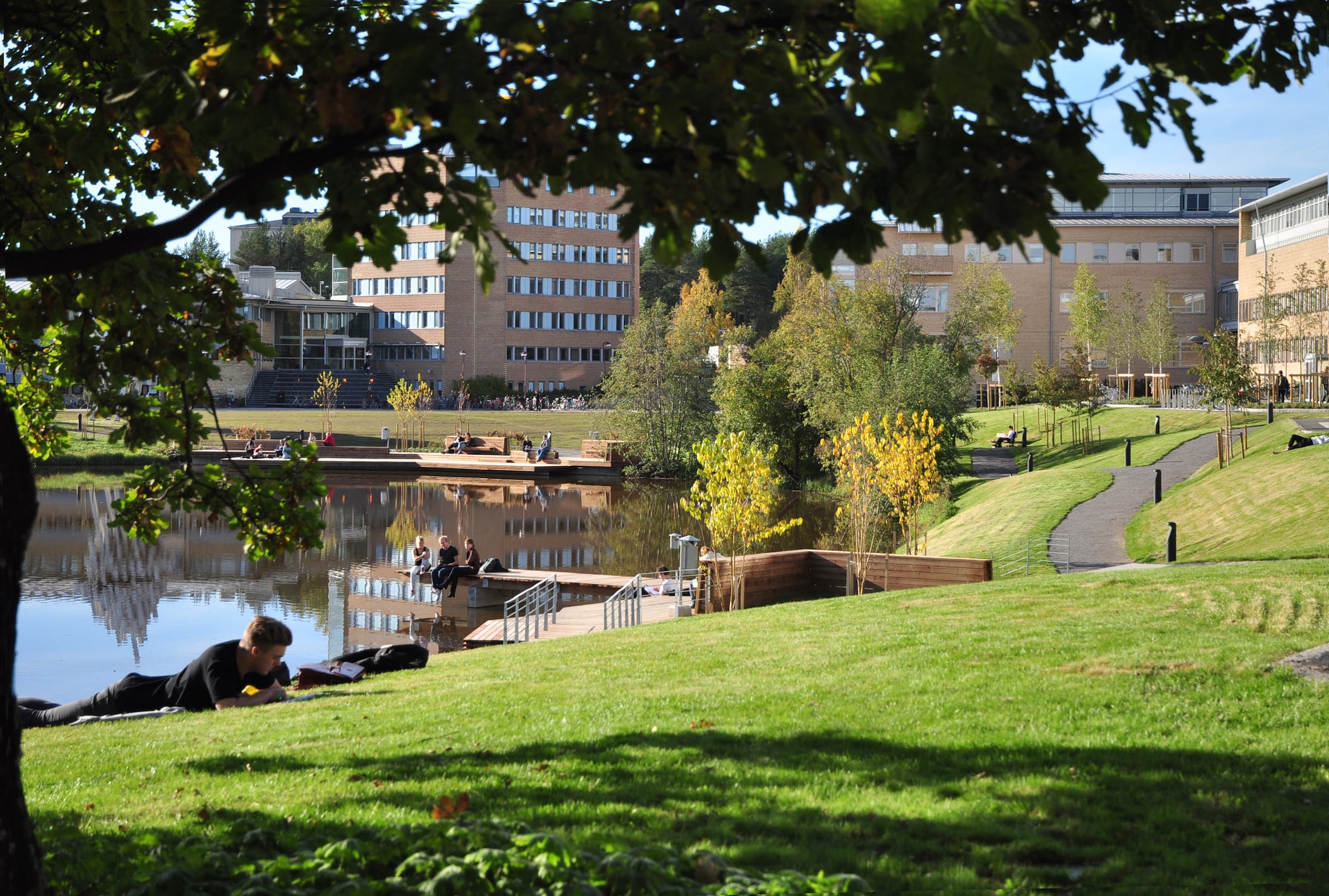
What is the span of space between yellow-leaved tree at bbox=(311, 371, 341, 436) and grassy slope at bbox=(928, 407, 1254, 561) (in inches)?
1425

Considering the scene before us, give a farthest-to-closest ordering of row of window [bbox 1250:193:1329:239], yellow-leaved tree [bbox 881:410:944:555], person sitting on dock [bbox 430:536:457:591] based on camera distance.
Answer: row of window [bbox 1250:193:1329:239] < person sitting on dock [bbox 430:536:457:591] < yellow-leaved tree [bbox 881:410:944:555]

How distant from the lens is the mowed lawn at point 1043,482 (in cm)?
2747

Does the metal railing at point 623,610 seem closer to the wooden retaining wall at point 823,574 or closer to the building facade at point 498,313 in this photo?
the wooden retaining wall at point 823,574

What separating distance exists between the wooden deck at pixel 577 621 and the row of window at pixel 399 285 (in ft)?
243

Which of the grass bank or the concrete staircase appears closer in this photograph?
the grass bank

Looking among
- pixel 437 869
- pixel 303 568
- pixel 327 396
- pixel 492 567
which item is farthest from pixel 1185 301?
pixel 437 869

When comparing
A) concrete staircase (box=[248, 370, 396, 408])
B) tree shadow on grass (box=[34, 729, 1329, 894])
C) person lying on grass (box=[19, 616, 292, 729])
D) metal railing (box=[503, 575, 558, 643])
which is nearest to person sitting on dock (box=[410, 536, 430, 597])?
metal railing (box=[503, 575, 558, 643])

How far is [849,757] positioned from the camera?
6.74 m

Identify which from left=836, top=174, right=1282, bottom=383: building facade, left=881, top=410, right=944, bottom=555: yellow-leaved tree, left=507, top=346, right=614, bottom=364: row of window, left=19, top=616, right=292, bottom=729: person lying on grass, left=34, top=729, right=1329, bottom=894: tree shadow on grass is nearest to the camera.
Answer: left=34, top=729, right=1329, bottom=894: tree shadow on grass

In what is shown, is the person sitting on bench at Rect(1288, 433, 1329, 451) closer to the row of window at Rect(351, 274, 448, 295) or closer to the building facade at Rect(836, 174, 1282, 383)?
the building facade at Rect(836, 174, 1282, 383)

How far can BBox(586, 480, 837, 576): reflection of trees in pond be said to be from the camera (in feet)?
106

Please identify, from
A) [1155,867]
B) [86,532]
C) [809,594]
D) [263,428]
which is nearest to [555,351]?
[263,428]

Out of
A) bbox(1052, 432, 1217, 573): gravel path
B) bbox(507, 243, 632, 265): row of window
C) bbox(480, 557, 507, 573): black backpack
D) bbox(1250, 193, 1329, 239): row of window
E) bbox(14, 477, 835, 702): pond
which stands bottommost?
bbox(14, 477, 835, 702): pond

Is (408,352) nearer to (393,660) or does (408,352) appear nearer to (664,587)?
(664,587)
